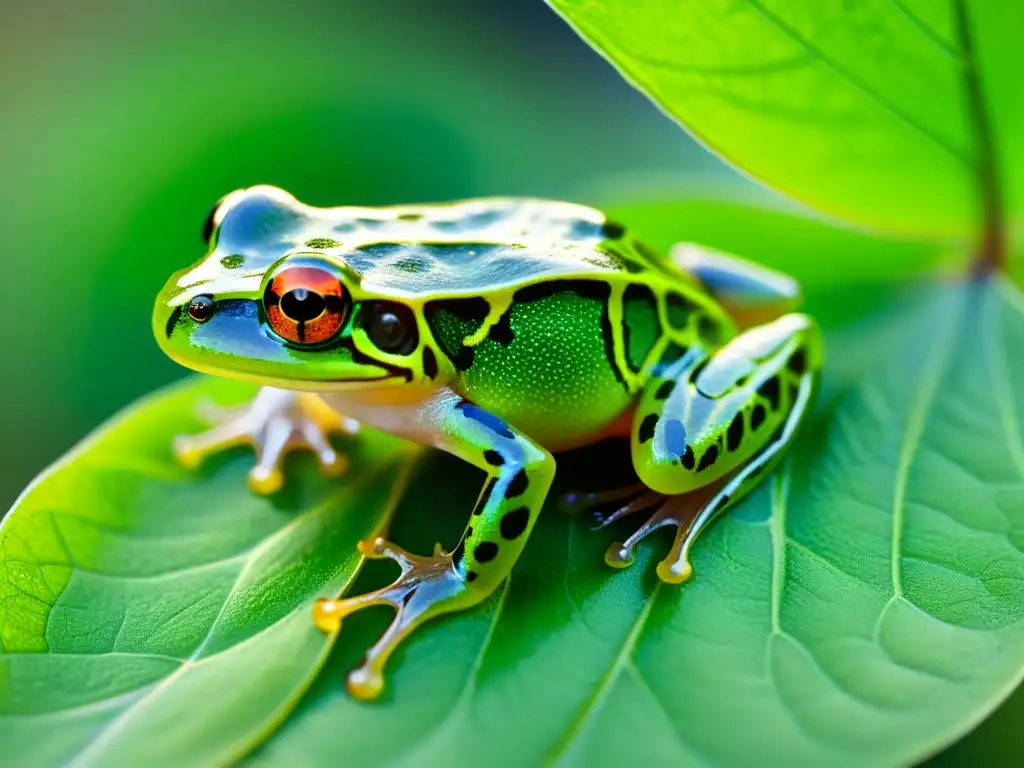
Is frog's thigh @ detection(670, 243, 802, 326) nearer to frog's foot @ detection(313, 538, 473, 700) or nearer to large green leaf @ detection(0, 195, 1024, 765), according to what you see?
large green leaf @ detection(0, 195, 1024, 765)

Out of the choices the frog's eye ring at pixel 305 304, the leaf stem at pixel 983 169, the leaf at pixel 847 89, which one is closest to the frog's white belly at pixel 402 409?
the frog's eye ring at pixel 305 304

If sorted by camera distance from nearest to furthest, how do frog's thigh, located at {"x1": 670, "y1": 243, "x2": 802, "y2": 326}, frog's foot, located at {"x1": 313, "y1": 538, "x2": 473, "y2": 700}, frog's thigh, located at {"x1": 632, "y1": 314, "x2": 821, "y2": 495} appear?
frog's foot, located at {"x1": 313, "y1": 538, "x2": 473, "y2": 700} < frog's thigh, located at {"x1": 632, "y1": 314, "x2": 821, "y2": 495} < frog's thigh, located at {"x1": 670, "y1": 243, "x2": 802, "y2": 326}

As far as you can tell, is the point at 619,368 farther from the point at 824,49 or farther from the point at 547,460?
the point at 824,49

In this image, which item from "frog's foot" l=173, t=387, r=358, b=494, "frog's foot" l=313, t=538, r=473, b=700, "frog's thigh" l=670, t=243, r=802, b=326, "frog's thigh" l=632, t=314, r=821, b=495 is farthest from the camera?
"frog's thigh" l=670, t=243, r=802, b=326

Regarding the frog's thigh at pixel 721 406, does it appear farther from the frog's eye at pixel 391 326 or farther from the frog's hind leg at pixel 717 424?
the frog's eye at pixel 391 326

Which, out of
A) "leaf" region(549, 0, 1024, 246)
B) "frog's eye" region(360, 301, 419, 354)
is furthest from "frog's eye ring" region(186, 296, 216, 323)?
"leaf" region(549, 0, 1024, 246)

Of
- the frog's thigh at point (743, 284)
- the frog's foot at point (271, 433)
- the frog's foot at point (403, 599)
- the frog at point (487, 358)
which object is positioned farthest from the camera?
the frog's thigh at point (743, 284)

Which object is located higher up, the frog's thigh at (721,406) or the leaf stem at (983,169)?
the leaf stem at (983,169)
